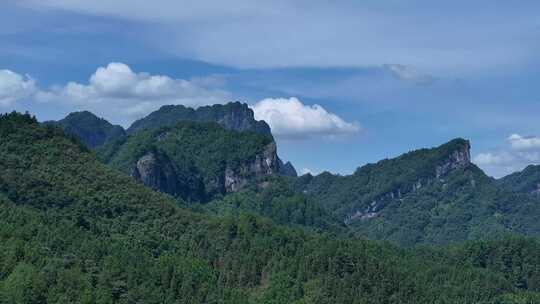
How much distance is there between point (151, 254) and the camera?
11712 centimetres

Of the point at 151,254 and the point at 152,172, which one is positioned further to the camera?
the point at 152,172

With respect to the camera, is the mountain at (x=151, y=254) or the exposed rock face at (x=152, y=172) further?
the exposed rock face at (x=152, y=172)

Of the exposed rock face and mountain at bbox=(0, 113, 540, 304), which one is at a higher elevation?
the exposed rock face

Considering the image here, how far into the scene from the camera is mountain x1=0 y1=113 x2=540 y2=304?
95750 millimetres

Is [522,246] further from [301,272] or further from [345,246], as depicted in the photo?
[301,272]

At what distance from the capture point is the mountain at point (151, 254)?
95.8 metres

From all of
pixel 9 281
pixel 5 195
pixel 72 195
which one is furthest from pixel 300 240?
pixel 9 281

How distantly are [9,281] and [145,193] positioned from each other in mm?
47588

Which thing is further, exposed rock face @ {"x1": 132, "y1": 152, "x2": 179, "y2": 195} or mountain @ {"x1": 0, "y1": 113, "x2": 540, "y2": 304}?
exposed rock face @ {"x1": 132, "y1": 152, "x2": 179, "y2": 195}

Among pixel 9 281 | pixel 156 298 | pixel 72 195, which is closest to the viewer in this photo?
pixel 9 281

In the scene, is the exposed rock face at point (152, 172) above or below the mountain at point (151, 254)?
above

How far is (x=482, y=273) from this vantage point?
141125 millimetres

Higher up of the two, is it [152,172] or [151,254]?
[152,172]

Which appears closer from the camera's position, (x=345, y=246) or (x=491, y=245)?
(x=345, y=246)
